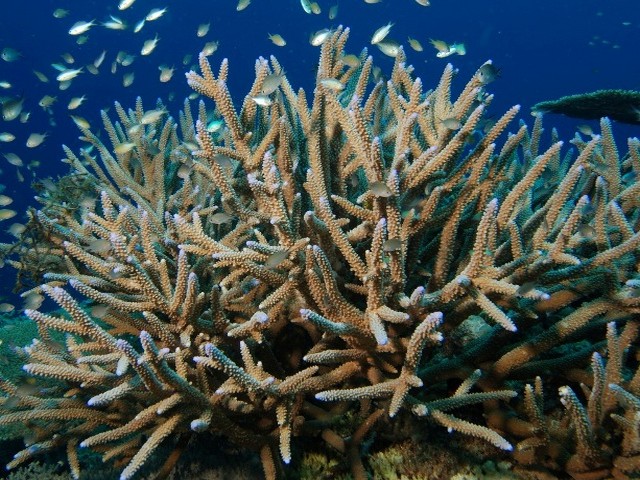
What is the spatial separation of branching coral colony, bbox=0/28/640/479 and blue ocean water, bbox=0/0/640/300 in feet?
152

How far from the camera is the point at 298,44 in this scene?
9231 centimetres

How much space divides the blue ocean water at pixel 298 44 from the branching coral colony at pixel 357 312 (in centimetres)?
4647

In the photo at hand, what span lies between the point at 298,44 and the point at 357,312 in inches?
3969

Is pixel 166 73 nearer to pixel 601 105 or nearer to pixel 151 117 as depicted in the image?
pixel 151 117

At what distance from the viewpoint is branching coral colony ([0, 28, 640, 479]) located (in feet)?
7.62

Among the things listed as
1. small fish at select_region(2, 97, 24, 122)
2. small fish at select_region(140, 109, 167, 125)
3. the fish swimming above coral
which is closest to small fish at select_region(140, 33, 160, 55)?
small fish at select_region(2, 97, 24, 122)

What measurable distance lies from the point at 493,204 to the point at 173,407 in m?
2.26

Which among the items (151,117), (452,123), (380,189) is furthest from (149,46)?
(380,189)

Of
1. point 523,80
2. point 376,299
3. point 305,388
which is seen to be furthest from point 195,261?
point 523,80

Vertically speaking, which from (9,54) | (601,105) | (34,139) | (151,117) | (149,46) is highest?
(9,54)

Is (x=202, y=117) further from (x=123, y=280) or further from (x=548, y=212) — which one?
(x=548, y=212)

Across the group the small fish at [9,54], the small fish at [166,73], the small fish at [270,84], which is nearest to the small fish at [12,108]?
the small fish at [9,54]

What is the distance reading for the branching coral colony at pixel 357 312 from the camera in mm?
2322

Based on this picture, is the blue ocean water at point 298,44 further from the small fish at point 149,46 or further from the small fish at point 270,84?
the small fish at point 270,84
